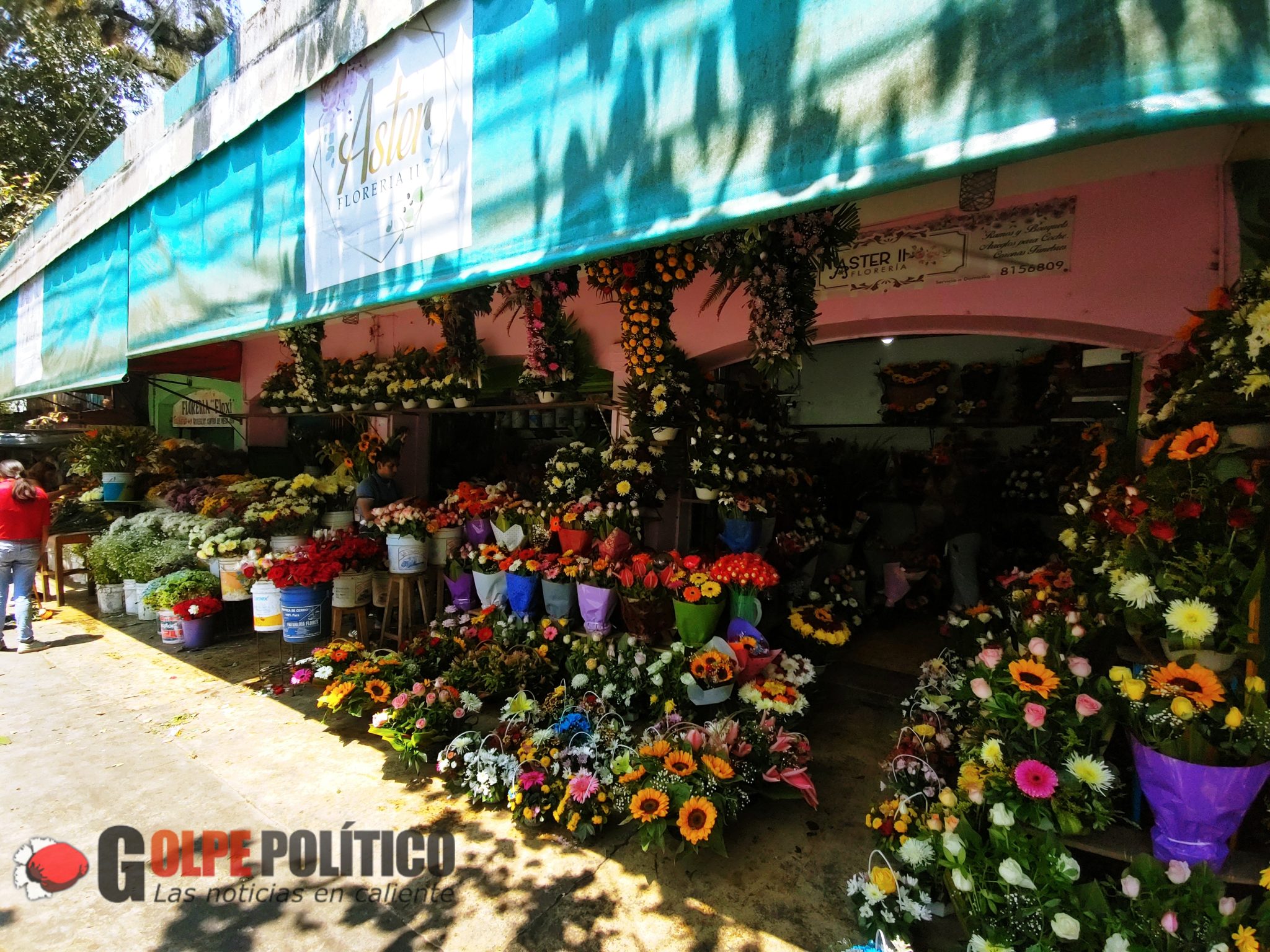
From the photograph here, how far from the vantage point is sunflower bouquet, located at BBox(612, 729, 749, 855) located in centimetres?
259

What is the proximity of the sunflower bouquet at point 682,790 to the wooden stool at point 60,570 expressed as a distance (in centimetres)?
796

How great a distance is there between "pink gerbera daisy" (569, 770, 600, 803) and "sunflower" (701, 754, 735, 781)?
566 mm

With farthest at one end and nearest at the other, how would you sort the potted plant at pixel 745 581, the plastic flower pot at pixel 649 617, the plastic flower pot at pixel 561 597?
the plastic flower pot at pixel 561 597 → the plastic flower pot at pixel 649 617 → the potted plant at pixel 745 581

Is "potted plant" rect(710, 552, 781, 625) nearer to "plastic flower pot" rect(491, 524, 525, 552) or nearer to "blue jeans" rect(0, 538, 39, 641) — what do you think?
"plastic flower pot" rect(491, 524, 525, 552)

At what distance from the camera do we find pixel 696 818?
259cm

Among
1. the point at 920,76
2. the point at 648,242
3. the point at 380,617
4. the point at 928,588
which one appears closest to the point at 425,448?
the point at 380,617

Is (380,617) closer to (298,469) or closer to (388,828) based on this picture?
(388,828)

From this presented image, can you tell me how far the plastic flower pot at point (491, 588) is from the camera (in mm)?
5012

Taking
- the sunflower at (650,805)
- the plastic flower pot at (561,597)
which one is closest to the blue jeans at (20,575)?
the plastic flower pot at (561,597)

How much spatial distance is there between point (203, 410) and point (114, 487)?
9.73 ft

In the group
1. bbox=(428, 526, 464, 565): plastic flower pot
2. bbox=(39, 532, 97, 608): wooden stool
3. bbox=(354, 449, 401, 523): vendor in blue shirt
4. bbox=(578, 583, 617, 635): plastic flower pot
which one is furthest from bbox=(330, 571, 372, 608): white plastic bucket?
bbox=(39, 532, 97, 608): wooden stool

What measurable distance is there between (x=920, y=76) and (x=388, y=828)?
3617 mm

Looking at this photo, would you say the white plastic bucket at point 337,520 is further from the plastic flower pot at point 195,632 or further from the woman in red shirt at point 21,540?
the woman in red shirt at point 21,540

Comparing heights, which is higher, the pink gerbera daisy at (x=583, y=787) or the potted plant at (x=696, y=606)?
the potted plant at (x=696, y=606)
